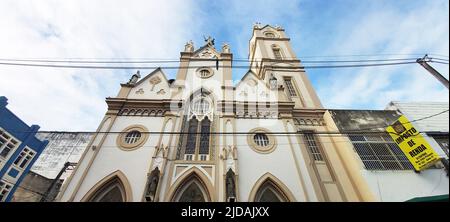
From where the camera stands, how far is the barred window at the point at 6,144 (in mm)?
11938

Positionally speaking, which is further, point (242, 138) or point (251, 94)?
point (251, 94)

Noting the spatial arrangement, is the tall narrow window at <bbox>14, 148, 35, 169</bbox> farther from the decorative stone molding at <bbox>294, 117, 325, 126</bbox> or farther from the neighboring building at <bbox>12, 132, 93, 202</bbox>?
the decorative stone molding at <bbox>294, 117, 325, 126</bbox>

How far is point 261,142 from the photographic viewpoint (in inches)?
418

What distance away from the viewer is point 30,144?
46.4ft

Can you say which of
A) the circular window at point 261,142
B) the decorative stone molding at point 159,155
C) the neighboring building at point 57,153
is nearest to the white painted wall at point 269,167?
the circular window at point 261,142

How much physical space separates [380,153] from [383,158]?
31cm

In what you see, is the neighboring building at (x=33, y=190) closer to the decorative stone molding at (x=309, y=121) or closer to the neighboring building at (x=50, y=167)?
the neighboring building at (x=50, y=167)

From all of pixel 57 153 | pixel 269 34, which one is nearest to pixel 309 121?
pixel 269 34

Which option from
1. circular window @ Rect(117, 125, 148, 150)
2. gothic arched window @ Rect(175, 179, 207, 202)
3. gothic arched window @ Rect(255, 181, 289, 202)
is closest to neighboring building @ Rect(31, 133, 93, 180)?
circular window @ Rect(117, 125, 148, 150)

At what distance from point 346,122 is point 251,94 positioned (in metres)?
6.53

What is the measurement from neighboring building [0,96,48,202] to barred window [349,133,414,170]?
2092 cm

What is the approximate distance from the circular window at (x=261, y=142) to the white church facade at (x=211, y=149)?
7cm
